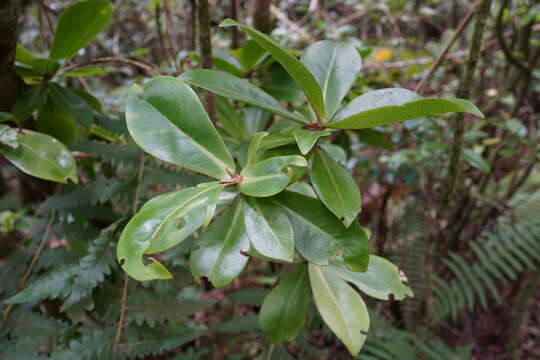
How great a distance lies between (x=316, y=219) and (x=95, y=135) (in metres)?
0.68

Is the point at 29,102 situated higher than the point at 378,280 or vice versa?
the point at 29,102

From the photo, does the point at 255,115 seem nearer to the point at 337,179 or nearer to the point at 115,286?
the point at 337,179

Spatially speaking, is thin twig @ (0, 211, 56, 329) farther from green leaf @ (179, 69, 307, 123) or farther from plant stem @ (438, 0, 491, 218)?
plant stem @ (438, 0, 491, 218)

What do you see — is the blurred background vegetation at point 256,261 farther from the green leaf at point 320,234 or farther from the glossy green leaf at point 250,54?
the green leaf at point 320,234

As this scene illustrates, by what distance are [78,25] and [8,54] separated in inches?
5.0

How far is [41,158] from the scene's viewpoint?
0.63 metres

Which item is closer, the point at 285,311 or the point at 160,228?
the point at 160,228

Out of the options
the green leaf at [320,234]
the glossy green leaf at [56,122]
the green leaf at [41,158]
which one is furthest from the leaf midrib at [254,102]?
the glossy green leaf at [56,122]

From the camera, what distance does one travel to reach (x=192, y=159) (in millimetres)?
462

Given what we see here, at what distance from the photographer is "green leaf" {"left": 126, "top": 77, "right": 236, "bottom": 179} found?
460mm

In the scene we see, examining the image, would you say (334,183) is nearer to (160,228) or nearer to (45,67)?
(160,228)

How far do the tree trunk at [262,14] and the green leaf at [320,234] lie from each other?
62cm

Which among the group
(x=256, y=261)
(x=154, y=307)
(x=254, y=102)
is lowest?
(x=256, y=261)

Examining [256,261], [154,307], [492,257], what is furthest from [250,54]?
[492,257]
